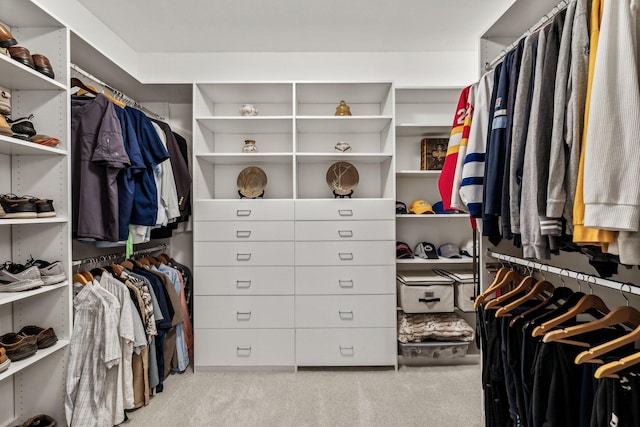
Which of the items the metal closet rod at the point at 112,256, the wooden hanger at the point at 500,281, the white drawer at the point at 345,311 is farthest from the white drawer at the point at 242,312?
the wooden hanger at the point at 500,281

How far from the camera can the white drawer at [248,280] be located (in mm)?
2686

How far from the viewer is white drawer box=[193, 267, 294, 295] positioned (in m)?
2.69

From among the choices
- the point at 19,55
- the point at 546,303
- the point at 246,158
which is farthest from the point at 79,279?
the point at 546,303

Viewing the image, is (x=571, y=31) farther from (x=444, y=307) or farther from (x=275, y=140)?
(x=275, y=140)

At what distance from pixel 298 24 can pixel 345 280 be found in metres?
1.91

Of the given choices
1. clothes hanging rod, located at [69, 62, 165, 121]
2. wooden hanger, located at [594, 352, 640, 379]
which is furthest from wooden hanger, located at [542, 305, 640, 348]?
clothes hanging rod, located at [69, 62, 165, 121]

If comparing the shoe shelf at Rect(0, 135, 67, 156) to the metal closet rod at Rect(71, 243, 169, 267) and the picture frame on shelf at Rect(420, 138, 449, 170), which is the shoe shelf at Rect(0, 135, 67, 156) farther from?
the picture frame on shelf at Rect(420, 138, 449, 170)

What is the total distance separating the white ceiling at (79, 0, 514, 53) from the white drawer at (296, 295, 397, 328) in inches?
78.9

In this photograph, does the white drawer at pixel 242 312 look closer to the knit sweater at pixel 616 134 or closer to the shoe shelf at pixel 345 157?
the shoe shelf at pixel 345 157

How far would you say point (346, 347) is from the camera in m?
2.67

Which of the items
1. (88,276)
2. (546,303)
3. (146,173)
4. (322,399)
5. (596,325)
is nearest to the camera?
(596,325)

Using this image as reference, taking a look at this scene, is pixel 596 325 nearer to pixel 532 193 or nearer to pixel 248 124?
pixel 532 193

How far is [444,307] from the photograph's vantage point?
107 inches

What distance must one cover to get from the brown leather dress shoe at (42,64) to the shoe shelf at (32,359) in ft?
4.30
